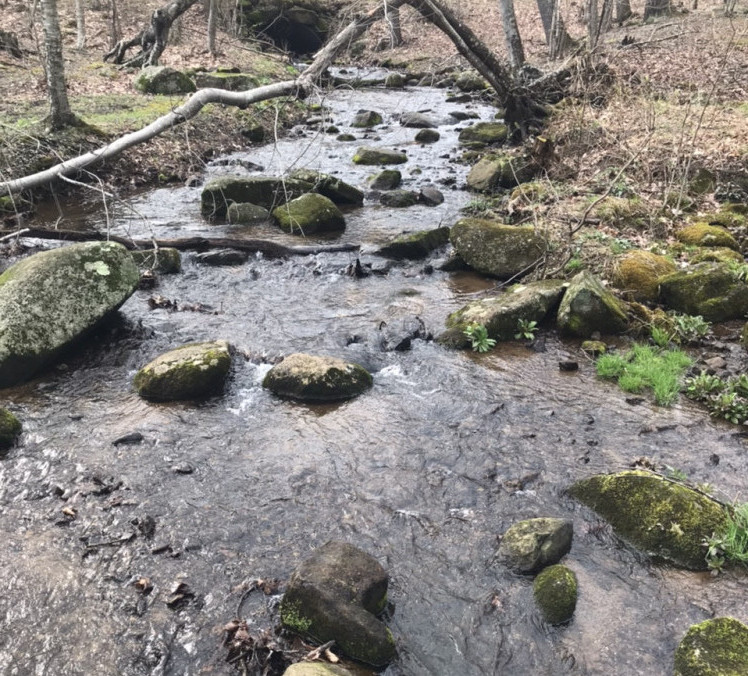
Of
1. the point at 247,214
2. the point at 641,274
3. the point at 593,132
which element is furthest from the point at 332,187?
the point at 641,274

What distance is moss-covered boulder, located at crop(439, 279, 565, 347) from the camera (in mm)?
8219

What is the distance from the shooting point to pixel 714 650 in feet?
12.0

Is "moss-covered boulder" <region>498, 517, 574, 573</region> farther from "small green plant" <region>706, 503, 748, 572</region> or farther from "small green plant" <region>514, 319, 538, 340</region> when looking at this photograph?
"small green plant" <region>514, 319, 538, 340</region>

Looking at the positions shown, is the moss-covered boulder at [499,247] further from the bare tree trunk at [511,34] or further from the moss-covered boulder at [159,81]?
the moss-covered boulder at [159,81]

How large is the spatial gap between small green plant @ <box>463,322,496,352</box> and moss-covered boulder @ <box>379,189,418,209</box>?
6.46 m

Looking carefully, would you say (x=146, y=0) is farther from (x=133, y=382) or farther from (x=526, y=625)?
(x=526, y=625)

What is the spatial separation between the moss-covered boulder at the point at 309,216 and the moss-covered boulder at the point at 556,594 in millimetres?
9054

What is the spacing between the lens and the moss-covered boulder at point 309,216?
12.3 m

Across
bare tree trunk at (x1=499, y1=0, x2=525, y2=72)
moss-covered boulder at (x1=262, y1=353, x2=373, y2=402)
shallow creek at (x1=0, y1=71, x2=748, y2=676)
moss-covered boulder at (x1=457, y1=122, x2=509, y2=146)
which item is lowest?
shallow creek at (x1=0, y1=71, x2=748, y2=676)

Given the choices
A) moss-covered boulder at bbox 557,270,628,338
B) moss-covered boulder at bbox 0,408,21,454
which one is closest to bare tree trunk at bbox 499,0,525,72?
Result: moss-covered boulder at bbox 557,270,628,338

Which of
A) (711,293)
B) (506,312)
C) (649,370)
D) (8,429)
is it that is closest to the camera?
(8,429)

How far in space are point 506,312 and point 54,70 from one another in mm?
11903

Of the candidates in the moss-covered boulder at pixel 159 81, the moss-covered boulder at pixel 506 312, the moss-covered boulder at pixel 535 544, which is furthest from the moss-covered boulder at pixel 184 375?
the moss-covered boulder at pixel 159 81

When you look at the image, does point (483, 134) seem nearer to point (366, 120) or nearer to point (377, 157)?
point (377, 157)
